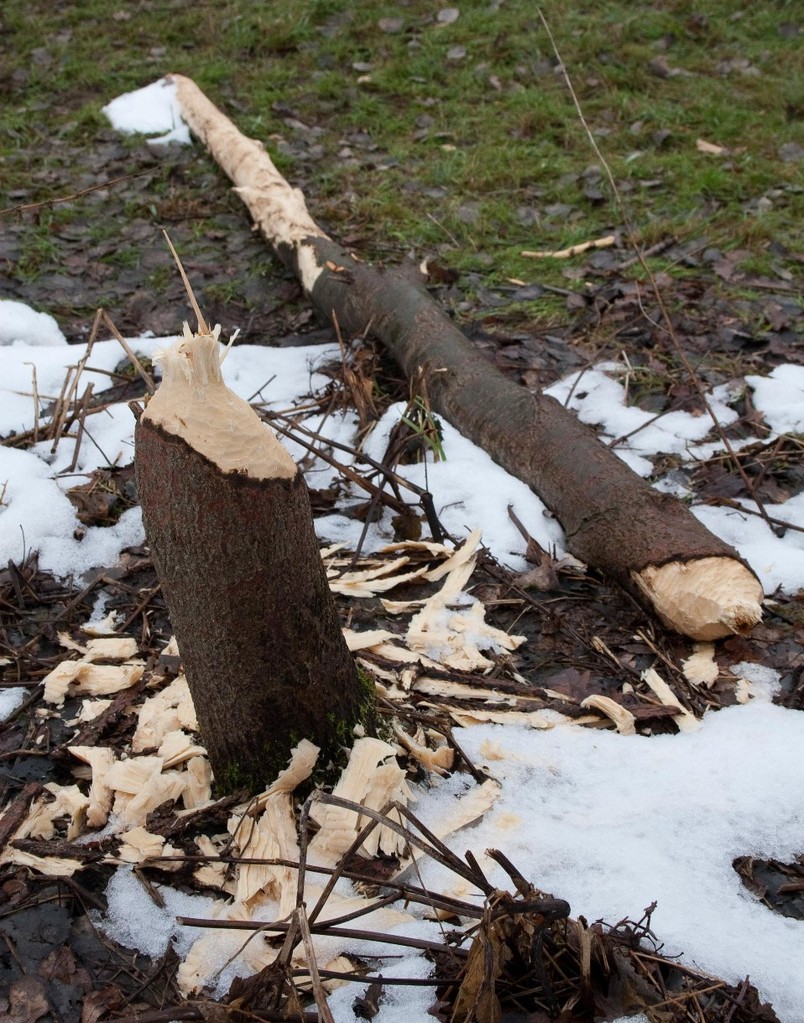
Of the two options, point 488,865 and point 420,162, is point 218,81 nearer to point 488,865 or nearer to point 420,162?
point 420,162

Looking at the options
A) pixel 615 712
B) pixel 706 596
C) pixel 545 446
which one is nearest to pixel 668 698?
pixel 615 712

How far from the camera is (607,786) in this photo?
2.17m

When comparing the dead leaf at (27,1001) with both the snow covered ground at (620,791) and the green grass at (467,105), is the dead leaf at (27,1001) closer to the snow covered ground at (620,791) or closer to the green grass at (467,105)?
the snow covered ground at (620,791)

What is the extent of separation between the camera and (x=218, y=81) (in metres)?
7.41

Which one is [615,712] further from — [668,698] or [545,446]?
[545,446]

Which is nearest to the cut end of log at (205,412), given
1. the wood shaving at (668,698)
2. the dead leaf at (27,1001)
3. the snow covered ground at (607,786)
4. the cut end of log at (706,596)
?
the snow covered ground at (607,786)

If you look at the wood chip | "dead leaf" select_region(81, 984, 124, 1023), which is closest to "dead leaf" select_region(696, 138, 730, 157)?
the wood chip

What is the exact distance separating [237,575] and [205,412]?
0.32 metres

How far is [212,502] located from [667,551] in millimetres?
1577

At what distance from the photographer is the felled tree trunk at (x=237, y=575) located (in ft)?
5.57

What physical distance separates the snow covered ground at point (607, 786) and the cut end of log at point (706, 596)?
17 centimetres

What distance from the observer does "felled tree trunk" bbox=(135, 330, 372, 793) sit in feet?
5.57

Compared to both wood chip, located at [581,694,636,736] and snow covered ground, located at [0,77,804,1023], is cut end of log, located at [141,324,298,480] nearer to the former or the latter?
snow covered ground, located at [0,77,804,1023]

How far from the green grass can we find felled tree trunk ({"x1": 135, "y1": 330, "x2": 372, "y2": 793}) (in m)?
3.68
